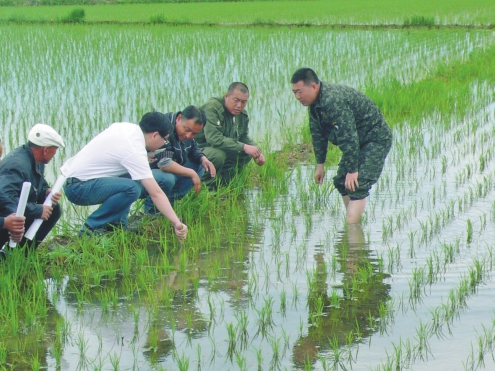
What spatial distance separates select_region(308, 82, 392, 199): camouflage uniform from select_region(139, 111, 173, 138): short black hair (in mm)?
993

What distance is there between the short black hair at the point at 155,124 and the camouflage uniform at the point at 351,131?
993mm

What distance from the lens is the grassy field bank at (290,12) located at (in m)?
19.7

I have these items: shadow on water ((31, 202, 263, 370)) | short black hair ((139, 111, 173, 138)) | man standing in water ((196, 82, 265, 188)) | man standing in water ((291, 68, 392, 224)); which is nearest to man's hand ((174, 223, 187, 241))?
shadow on water ((31, 202, 263, 370))

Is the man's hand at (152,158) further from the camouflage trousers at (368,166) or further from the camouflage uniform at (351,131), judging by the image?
the camouflage trousers at (368,166)

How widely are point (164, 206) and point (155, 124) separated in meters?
0.49

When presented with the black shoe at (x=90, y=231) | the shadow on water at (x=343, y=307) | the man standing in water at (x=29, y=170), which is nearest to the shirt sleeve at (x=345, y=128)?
the shadow on water at (x=343, y=307)

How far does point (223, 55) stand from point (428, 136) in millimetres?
6210

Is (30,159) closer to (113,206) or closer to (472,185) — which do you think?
(113,206)

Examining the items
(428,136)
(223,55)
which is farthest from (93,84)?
(428,136)

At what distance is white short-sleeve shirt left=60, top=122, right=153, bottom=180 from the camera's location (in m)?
4.26

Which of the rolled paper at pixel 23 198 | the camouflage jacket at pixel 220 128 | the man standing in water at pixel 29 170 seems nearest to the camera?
the rolled paper at pixel 23 198

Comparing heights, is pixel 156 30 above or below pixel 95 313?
above

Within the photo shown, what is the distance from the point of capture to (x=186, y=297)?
12.6ft

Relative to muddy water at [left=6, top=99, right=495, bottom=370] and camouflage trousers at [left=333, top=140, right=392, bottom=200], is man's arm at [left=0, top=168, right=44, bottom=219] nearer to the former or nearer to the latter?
muddy water at [left=6, top=99, right=495, bottom=370]
